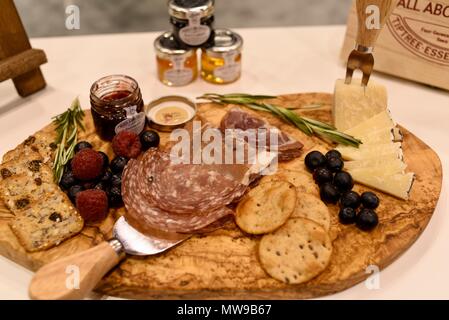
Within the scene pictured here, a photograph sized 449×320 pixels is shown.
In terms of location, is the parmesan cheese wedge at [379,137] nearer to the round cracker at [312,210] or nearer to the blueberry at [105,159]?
the round cracker at [312,210]

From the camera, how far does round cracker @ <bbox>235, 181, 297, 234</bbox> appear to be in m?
1.29

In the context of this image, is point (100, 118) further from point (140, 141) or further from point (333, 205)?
point (333, 205)

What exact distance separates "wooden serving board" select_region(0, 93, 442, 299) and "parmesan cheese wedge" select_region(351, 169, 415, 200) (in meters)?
0.03

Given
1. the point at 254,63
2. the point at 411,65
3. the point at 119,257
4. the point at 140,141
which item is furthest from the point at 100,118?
the point at 411,65

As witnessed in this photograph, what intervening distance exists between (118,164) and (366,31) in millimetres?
944

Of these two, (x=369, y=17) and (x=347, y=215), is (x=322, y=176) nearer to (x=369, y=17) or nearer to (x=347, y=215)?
(x=347, y=215)

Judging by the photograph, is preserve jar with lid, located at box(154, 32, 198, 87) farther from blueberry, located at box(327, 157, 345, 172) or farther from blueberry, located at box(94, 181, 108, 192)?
blueberry, located at box(327, 157, 345, 172)

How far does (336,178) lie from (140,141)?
661 mm

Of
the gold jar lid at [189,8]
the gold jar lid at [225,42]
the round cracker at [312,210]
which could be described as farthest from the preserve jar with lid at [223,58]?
the round cracker at [312,210]

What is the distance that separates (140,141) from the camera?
156cm

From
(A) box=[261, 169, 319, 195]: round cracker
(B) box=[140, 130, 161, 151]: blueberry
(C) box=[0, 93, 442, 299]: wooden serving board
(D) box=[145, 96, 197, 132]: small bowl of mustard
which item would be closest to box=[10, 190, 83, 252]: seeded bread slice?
(C) box=[0, 93, 442, 299]: wooden serving board

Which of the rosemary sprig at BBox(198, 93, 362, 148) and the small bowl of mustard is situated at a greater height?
the small bowl of mustard

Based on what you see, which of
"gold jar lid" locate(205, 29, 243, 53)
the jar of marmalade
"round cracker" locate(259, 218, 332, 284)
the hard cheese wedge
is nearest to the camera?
"round cracker" locate(259, 218, 332, 284)

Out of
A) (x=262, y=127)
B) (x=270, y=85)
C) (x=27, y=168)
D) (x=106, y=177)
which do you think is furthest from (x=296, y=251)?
(x=270, y=85)
